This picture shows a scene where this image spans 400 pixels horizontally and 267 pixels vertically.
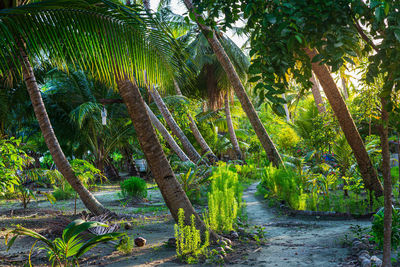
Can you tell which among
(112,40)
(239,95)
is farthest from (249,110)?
(112,40)

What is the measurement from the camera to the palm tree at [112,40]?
13.5 feet

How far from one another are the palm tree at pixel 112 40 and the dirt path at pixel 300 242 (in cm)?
99

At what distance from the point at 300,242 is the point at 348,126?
253 centimetres

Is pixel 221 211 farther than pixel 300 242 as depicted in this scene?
Yes

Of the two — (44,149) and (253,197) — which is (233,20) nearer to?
(253,197)

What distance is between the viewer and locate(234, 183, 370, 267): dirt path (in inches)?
154

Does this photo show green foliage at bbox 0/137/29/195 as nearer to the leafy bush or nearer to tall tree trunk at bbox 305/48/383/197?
the leafy bush

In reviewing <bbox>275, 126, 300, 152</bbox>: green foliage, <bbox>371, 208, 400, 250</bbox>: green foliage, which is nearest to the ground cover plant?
<bbox>371, 208, 400, 250</bbox>: green foliage

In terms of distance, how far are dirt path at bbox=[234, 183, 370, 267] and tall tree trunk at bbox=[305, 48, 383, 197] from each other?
0.89 meters

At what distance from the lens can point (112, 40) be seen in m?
4.23

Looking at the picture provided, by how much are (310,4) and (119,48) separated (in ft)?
9.57

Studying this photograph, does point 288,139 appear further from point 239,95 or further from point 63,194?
point 63,194

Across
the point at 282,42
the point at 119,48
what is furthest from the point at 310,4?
the point at 119,48

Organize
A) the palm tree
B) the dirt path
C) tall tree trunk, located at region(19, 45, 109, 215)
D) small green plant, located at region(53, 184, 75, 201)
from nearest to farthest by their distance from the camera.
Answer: the dirt path, the palm tree, tall tree trunk, located at region(19, 45, 109, 215), small green plant, located at region(53, 184, 75, 201)
